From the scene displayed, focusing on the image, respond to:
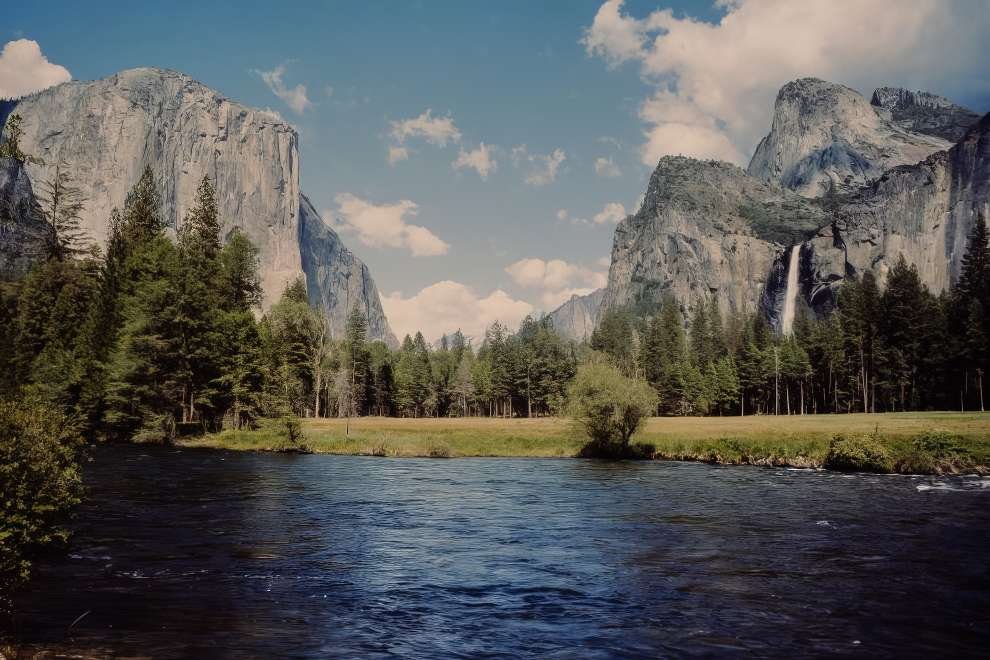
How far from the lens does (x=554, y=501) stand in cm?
2975

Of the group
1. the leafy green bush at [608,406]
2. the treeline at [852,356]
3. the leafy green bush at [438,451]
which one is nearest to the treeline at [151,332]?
the leafy green bush at [608,406]

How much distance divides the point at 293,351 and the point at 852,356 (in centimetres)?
9825

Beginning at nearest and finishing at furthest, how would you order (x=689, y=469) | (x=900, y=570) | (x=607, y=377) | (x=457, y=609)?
(x=457, y=609), (x=900, y=570), (x=689, y=469), (x=607, y=377)

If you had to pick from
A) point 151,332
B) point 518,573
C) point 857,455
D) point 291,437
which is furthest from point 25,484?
point 151,332

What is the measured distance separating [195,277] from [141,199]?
23.3 m

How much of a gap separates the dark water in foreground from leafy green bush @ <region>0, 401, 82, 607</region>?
0.82m

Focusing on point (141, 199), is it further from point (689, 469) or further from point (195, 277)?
point (689, 469)

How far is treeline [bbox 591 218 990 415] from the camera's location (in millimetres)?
94312

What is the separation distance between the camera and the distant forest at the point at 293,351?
200ft

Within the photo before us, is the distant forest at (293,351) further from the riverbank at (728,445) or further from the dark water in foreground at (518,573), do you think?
the dark water in foreground at (518,573)

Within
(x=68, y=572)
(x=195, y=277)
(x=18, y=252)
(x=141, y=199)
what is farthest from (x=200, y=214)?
(x=68, y=572)

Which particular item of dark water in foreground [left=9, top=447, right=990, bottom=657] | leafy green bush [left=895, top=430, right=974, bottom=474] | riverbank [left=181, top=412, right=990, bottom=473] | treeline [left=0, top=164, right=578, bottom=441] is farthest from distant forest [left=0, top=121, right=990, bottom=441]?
leafy green bush [left=895, top=430, right=974, bottom=474]

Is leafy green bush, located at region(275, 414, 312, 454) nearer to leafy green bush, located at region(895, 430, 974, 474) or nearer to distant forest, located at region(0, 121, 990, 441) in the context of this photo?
distant forest, located at region(0, 121, 990, 441)

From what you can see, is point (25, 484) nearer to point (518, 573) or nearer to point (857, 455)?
point (518, 573)
